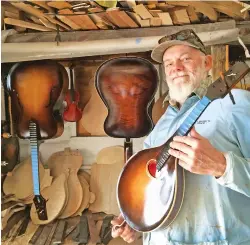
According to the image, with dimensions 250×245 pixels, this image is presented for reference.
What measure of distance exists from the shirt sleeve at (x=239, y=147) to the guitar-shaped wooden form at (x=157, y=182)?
0.10m

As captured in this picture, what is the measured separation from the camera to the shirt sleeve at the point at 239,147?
3.46 feet

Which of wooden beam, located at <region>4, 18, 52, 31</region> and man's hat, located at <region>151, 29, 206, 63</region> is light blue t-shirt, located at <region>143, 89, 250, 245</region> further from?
wooden beam, located at <region>4, 18, 52, 31</region>

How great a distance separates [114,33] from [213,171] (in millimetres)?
1277

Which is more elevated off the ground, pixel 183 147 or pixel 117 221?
pixel 183 147

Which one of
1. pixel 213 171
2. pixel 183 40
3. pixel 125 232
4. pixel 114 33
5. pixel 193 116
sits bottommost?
pixel 125 232

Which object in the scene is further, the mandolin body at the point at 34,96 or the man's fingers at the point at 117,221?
the mandolin body at the point at 34,96

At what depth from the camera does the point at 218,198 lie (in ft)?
3.95

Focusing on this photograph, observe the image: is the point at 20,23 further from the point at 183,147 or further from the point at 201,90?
the point at 183,147

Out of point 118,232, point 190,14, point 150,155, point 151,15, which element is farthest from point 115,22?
point 118,232

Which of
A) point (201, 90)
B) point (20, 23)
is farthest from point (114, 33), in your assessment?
point (201, 90)

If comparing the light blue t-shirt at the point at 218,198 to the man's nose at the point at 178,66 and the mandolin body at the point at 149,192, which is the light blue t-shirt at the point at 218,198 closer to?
the mandolin body at the point at 149,192

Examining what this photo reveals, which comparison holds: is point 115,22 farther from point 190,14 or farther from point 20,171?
point 20,171

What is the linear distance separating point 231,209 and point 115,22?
1240 millimetres

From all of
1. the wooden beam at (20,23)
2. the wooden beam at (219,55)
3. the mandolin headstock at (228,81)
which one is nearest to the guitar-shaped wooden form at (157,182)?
the mandolin headstock at (228,81)
